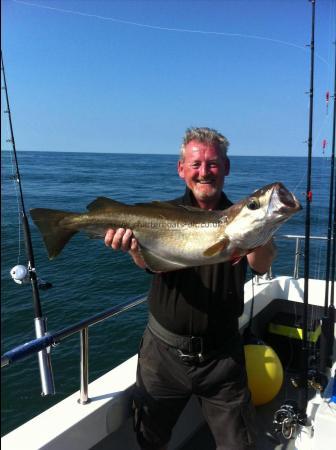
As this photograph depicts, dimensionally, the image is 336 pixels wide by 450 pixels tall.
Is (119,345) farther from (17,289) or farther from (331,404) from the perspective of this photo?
(331,404)

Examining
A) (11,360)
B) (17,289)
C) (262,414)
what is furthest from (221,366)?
(17,289)

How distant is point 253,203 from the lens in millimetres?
2260

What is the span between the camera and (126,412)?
3318 millimetres

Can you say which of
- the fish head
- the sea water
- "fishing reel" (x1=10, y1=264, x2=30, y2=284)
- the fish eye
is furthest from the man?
"fishing reel" (x1=10, y1=264, x2=30, y2=284)

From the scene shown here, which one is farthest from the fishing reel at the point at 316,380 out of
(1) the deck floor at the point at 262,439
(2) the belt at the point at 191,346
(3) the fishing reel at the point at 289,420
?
(2) the belt at the point at 191,346

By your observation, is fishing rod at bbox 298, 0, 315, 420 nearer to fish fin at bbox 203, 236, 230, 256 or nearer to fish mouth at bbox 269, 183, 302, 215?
fish fin at bbox 203, 236, 230, 256

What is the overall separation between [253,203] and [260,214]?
8cm

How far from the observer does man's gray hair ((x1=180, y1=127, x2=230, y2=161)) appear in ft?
9.33

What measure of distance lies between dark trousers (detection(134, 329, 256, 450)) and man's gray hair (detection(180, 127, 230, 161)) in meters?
1.43

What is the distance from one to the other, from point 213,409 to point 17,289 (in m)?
8.82

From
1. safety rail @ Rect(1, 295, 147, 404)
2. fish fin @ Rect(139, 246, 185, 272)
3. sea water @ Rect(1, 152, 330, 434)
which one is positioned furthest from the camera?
sea water @ Rect(1, 152, 330, 434)

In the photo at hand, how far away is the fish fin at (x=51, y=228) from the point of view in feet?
8.99

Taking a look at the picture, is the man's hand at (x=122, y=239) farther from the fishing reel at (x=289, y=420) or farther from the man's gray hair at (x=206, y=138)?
the fishing reel at (x=289, y=420)

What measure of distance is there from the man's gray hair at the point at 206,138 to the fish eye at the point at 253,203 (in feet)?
2.32
